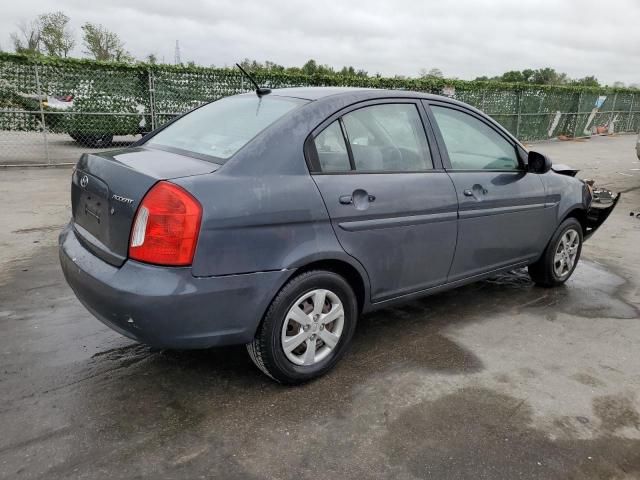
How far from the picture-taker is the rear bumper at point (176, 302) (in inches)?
99.5

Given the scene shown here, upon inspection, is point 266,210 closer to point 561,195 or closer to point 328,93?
point 328,93

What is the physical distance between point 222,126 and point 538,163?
2503 millimetres

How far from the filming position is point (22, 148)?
39.3 feet

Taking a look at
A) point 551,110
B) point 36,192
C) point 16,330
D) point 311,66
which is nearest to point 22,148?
point 36,192

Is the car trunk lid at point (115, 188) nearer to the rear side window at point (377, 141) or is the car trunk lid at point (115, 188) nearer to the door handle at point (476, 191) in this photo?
the rear side window at point (377, 141)

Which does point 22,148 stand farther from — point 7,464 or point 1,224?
point 7,464

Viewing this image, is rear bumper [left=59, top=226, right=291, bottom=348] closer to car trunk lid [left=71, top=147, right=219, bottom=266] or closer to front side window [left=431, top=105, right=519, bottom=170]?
car trunk lid [left=71, top=147, right=219, bottom=266]

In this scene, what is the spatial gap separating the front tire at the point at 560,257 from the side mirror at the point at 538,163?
0.72m

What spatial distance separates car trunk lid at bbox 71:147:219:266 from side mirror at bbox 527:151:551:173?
8.84 feet

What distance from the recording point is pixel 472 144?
3975 millimetres

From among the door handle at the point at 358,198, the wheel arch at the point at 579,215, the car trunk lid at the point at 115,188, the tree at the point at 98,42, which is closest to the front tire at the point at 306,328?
the door handle at the point at 358,198

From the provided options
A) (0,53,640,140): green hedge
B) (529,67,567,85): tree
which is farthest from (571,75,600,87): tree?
(0,53,640,140): green hedge

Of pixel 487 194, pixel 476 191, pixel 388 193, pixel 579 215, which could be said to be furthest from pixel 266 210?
pixel 579 215

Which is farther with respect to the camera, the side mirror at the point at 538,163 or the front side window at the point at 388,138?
the side mirror at the point at 538,163
